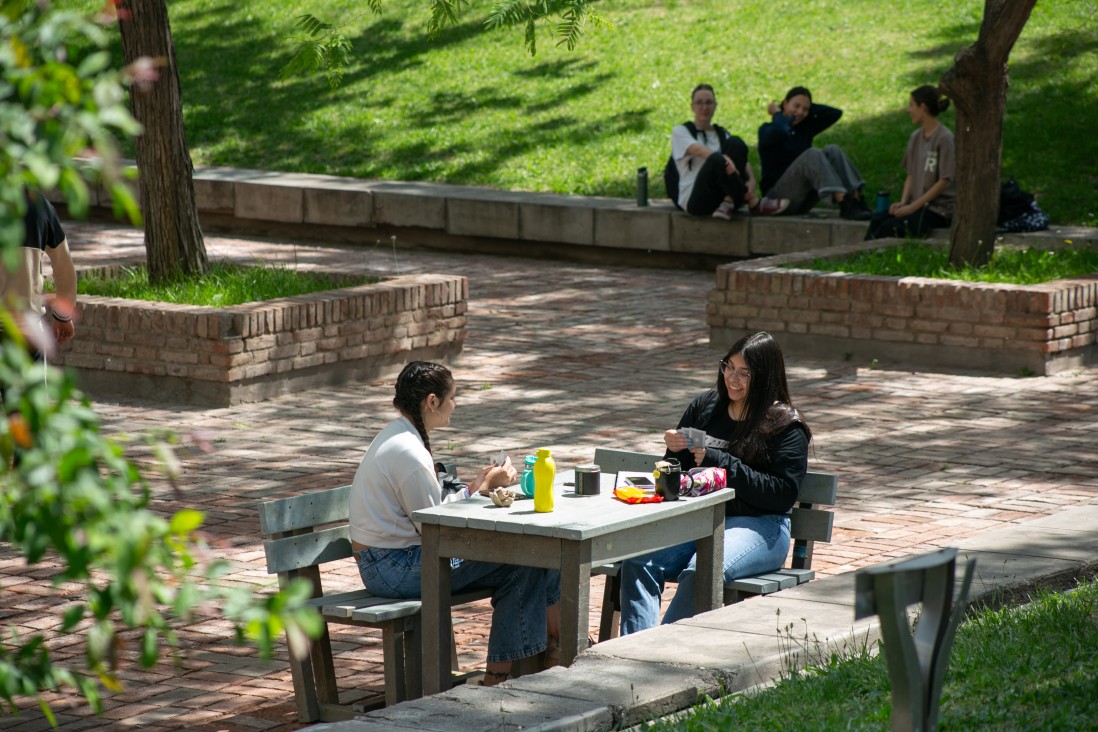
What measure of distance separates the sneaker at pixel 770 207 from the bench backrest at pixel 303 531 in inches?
386

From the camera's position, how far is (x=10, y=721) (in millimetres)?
5195

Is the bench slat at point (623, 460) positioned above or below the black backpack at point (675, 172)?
below

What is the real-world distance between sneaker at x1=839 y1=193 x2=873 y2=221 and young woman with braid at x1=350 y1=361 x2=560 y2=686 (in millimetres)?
9685

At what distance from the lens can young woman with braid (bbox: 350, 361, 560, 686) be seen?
541 cm

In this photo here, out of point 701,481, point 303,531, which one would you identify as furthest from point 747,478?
point 303,531

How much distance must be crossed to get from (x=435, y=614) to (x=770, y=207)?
10.3m

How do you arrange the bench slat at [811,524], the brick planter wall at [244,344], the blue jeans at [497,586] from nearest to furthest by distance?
the blue jeans at [497,586], the bench slat at [811,524], the brick planter wall at [244,344]

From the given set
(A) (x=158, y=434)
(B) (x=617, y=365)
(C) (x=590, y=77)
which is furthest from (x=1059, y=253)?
(A) (x=158, y=434)

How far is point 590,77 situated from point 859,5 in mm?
3560

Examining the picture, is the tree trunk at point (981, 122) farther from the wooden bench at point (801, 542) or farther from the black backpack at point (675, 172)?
the wooden bench at point (801, 542)

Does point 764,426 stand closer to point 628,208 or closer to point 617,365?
point 617,365

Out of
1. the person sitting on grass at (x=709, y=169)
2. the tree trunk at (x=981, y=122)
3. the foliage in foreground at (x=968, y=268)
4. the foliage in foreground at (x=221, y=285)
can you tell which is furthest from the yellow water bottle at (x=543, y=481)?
the person sitting on grass at (x=709, y=169)

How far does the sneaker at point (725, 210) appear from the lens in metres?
14.9

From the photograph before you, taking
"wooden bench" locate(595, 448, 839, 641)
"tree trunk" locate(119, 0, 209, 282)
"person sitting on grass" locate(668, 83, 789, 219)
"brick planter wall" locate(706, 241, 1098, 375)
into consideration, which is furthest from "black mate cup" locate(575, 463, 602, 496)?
"person sitting on grass" locate(668, 83, 789, 219)
